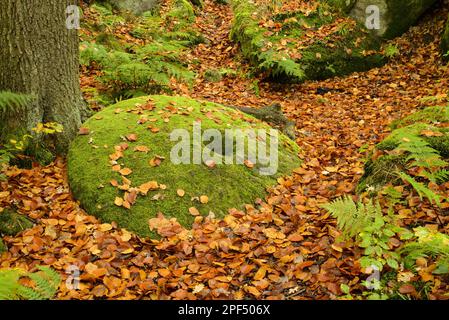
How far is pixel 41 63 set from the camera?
4.45 m

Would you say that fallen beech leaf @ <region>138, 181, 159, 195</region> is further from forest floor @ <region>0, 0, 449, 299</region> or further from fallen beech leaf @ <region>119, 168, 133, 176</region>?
forest floor @ <region>0, 0, 449, 299</region>

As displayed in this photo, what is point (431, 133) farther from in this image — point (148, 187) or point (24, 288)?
point (24, 288)

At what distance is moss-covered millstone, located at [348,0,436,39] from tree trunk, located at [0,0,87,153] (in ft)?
22.8

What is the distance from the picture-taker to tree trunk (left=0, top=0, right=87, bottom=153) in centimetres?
421

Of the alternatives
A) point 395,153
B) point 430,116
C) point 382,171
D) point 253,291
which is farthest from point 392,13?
point 253,291

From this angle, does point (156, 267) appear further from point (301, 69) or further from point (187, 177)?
point (301, 69)

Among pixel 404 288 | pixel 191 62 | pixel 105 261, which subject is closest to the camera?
pixel 404 288

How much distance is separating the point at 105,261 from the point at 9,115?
231 cm

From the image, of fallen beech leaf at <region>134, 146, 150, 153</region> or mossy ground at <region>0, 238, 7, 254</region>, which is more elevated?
fallen beech leaf at <region>134, 146, 150, 153</region>

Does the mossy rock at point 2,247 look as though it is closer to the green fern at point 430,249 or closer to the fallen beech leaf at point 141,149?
the fallen beech leaf at point 141,149

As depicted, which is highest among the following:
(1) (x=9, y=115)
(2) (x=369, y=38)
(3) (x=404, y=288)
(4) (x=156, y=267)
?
(2) (x=369, y=38)

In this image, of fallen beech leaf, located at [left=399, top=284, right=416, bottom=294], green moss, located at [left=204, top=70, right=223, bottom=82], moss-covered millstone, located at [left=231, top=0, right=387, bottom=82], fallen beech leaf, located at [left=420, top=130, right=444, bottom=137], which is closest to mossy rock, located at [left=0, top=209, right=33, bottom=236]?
fallen beech leaf, located at [left=399, top=284, right=416, bottom=294]
